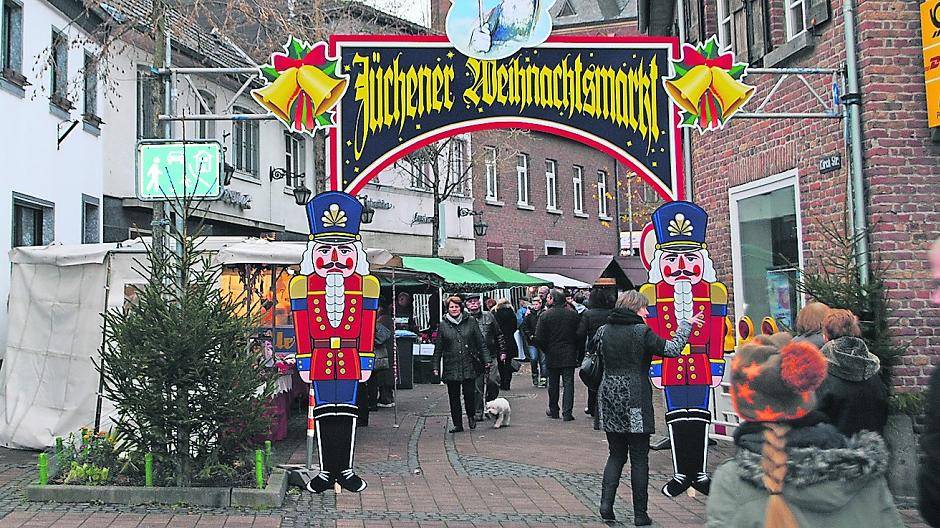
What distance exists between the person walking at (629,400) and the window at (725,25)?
6187mm

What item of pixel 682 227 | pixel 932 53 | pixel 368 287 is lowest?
pixel 368 287

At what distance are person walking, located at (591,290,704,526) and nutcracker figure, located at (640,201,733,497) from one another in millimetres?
1488

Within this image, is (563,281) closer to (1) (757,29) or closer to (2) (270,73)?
(1) (757,29)

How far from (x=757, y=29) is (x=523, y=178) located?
22.5 m

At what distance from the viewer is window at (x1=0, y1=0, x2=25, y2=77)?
14742 millimetres

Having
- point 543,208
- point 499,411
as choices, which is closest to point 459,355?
point 499,411

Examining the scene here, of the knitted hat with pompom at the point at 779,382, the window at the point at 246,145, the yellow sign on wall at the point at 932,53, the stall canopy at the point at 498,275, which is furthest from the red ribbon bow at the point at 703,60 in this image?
the window at the point at 246,145

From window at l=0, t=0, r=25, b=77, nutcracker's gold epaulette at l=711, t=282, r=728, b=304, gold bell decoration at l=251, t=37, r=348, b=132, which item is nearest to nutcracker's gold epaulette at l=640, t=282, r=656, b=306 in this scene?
nutcracker's gold epaulette at l=711, t=282, r=728, b=304

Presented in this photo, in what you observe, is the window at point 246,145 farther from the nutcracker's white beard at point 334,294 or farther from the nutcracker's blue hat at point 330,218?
the nutcracker's white beard at point 334,294

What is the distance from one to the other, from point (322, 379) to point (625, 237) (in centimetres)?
2743

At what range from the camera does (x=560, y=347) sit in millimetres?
13695

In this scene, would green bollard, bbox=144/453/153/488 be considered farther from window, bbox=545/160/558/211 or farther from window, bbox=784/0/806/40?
window, bbox=545/160/558/211

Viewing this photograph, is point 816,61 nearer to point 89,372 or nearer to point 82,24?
point 89,372

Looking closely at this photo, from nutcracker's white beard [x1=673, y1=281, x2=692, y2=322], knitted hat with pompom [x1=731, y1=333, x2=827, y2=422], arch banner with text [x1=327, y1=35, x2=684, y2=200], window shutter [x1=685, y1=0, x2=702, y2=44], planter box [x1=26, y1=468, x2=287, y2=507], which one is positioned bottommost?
planter box [x1=26, y1=468, x2=287, y2=507]
